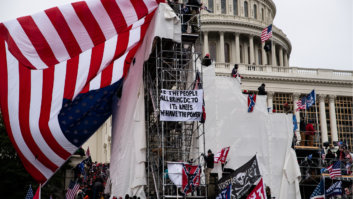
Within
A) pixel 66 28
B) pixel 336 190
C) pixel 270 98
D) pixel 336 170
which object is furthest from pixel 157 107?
pixel 270 98

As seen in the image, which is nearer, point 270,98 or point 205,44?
point 270,98

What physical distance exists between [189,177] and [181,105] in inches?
108

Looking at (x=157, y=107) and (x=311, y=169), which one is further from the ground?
(x=157, y=107)

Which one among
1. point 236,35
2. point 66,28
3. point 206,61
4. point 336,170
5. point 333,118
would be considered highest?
point 236,35

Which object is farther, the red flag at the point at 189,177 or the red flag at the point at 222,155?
the red flag at the point at 222,155

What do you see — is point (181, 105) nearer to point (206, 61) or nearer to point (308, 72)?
point (206, 61)

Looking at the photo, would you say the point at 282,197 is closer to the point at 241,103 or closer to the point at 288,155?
the point at 288,155

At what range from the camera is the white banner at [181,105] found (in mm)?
19516

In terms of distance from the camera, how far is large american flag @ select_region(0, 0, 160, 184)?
18656mm

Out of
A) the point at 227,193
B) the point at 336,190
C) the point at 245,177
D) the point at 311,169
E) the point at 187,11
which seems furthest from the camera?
the point at 311,169

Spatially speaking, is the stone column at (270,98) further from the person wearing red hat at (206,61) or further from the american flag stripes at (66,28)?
the american flag stripes at (66,28)

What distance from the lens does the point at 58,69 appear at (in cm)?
2158

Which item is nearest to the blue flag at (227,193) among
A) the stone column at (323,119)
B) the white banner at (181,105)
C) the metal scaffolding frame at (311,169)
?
the white banner at (181,105)

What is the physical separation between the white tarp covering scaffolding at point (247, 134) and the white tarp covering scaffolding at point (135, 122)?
13.7 ft
